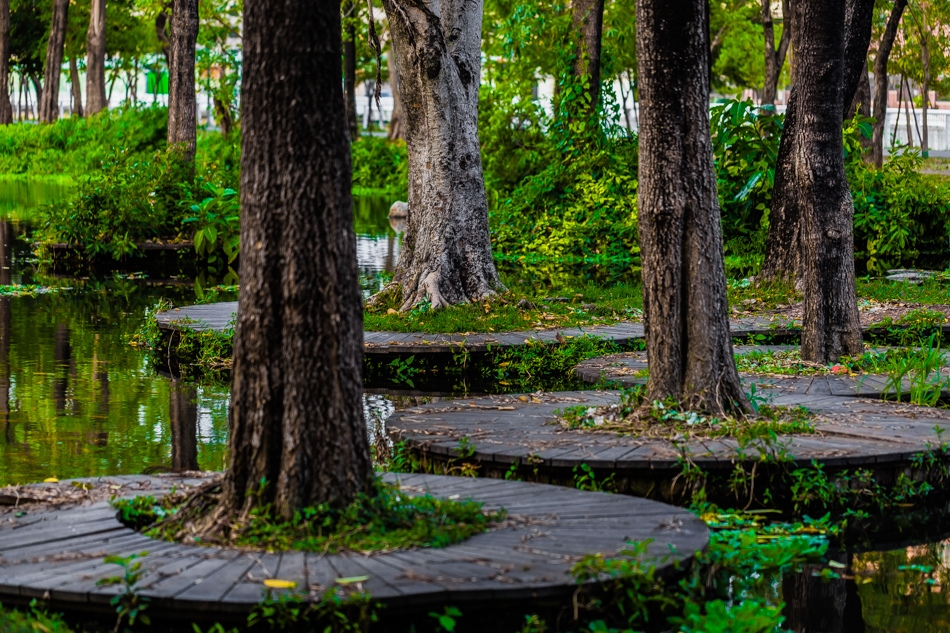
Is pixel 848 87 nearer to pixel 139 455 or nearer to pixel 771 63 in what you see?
Result: pixel 139 455

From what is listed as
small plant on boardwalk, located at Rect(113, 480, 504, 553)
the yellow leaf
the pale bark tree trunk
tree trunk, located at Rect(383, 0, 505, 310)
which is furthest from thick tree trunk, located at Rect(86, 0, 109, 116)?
the yellow leaf

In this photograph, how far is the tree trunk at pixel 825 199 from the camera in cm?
895

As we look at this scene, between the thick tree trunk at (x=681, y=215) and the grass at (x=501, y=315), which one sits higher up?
the thick tree trunk at (x=681, y=215)

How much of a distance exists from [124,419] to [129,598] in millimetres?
4576

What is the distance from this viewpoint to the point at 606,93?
20328 mm

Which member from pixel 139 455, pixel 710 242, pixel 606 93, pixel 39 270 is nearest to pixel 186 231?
pixel 39 270

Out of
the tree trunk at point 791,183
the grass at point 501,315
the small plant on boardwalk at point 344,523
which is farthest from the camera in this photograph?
the tree trunk at point 791,183

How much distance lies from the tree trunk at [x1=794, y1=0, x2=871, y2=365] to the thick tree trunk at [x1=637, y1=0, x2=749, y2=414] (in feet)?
8.22

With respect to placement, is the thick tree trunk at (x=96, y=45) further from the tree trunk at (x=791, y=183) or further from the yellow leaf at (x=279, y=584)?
the yellow leaf at (x=279, y=584)

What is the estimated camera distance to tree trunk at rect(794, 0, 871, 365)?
895cm

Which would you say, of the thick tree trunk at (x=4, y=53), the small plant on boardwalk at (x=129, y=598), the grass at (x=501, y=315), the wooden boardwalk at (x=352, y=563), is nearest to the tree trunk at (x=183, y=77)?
the grass at (x=501, y=315)

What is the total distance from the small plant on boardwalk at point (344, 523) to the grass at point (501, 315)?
6190mm

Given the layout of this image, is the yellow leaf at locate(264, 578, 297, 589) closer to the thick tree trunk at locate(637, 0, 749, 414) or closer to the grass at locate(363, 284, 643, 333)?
Answer: the thick tree trunk at locate(637, 0, 749, 414)

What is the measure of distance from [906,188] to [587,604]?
1567 centimetres
